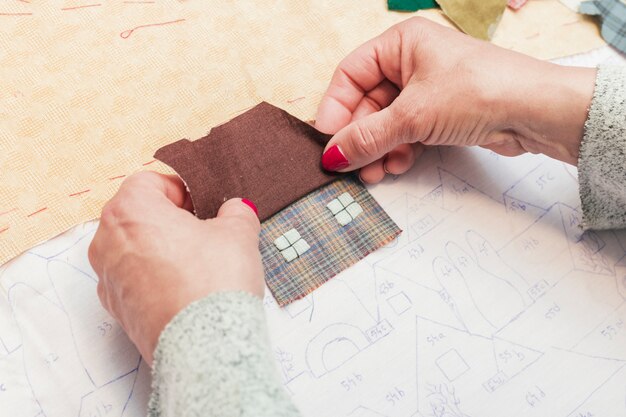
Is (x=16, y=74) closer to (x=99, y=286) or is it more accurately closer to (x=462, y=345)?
(x=99, y=286)

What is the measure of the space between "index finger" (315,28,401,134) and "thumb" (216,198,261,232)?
0.71 ft

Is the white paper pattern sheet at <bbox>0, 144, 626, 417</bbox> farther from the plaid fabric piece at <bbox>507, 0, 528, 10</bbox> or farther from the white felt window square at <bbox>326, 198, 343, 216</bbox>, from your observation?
the plaid fabric piece at <bbox>507, 0, 528, 10</bbox>

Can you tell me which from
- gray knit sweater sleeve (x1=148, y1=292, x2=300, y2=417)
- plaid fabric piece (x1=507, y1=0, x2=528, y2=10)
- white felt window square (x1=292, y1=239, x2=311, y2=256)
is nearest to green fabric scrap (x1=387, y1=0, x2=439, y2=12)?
plaid fabric piece (x1=507, y1=0, x2=528, y2=10)

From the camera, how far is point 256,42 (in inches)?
40.7

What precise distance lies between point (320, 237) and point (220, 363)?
327 mm

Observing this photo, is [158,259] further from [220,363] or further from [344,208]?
[344,208]

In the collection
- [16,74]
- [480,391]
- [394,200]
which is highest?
[16,74]

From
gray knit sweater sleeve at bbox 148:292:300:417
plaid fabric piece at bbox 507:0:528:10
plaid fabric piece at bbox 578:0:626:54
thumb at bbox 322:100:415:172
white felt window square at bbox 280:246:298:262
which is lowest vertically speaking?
white felt window square at bbox 280:246:298:262

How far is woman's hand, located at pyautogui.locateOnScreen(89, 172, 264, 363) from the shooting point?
65 cm

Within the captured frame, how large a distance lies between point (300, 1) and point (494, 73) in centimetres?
44

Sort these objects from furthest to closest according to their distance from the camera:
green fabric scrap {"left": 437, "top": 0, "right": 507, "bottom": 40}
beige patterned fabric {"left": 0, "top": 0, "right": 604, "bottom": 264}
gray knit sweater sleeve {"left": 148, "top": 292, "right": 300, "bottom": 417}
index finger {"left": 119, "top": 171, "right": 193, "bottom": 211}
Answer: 1. green fabric scrap {"left": 437, "top": 0, "right": 507, "bottom": 40}
2. beige patterned fabric {"left": 0, "top": 0, "right": 604, "bottom": 264}
3. index finger {"left": 119, "top": 171, "right": 193, "bottom": 211}
4. gray knit sweater sleeve {"left": 148, "top": 292, "right": 300, "bottom": 417}

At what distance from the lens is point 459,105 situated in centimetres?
84

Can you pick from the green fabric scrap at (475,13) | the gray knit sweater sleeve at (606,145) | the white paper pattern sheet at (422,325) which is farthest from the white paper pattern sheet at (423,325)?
the green fabric scrap at (475,13)

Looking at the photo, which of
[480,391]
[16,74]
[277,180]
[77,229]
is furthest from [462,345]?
[16,74]
